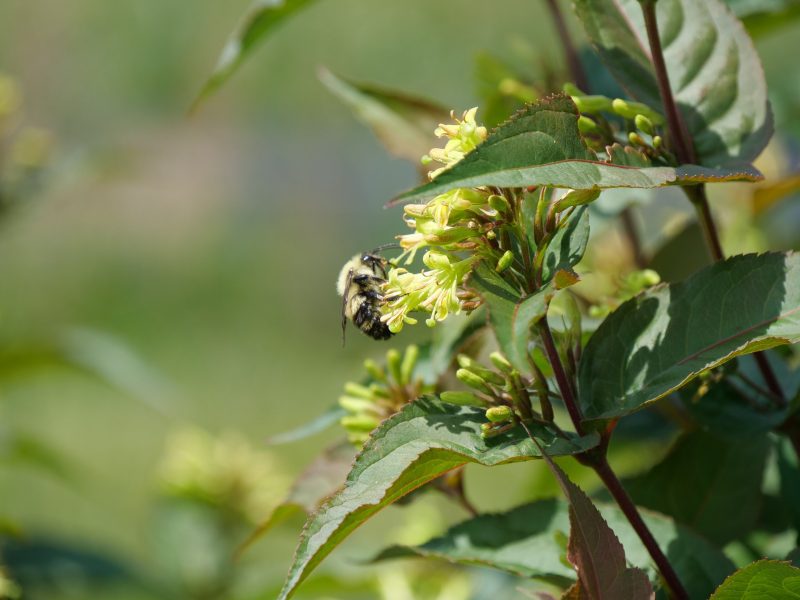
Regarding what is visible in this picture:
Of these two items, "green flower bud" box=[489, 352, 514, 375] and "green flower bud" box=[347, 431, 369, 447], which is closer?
"green flower bud" box=[489, 352, 514, 375]

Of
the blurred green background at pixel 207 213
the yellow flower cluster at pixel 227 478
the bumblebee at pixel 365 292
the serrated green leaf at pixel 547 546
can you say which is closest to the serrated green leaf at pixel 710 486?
the serrated green leaf at pixel 547 546

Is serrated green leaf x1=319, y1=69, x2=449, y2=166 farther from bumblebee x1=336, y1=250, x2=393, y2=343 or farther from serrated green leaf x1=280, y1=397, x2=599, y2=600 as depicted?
serrated green leaf x1=280, y1=397, x2=599, y2=600

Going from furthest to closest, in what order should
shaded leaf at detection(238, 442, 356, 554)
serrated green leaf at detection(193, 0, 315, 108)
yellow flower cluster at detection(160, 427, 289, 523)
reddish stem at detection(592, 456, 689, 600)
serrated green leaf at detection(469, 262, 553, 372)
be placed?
1. yellow flower cluster at detection(160, 427, 289, 523)
2. serrated green leaf at detection(193, 0, 315, 108)
3. shaded leaf at detection(238, 442, 356, 554)
4. reddish stem at detection(592, 456, 689, 600)
5. serrated green leaf at detection(469, 262, 553, 372)

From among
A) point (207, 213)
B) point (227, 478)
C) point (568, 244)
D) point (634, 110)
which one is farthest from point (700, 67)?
point (207, 213)

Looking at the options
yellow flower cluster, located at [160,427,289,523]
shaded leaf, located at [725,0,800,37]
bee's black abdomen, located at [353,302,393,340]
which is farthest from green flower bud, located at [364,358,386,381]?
yellow flower cluster, located at [160,427,289,523]

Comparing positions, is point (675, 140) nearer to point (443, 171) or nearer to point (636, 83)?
point (636, 83)

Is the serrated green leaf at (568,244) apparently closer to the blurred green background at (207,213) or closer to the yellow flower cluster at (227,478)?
the yellow flower cluster at (227,478)

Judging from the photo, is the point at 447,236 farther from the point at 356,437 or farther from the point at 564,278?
the point at 356,437
